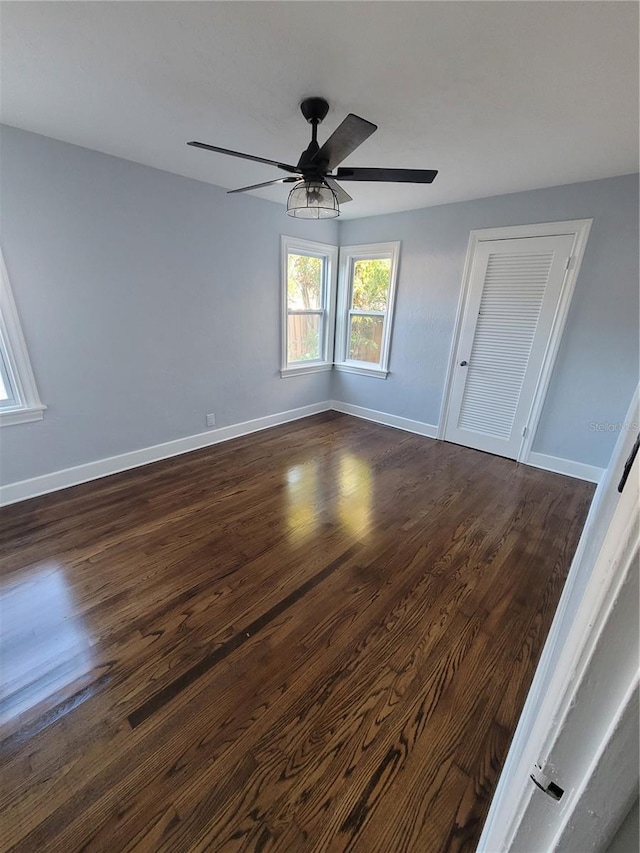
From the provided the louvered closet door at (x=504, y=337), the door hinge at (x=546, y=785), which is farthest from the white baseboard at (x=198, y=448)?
the door hinge at (x=546, y=785)

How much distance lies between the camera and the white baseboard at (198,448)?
2592mm

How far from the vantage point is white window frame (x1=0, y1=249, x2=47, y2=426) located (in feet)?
7.32

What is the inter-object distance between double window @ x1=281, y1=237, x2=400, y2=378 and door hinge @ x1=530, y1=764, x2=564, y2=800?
12.8 feet

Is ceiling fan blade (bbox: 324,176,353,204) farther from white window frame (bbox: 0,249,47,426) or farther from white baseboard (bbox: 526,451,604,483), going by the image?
white baseboard (bbox: 526,451,604,483)

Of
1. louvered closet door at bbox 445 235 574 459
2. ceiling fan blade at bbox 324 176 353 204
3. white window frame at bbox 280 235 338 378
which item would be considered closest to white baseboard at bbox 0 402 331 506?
white window frame at bbox 280 235 338 378

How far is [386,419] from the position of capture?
14.3 feet

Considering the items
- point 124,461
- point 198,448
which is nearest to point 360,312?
point 198,448

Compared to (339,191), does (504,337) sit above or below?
below

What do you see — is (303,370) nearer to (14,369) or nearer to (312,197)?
(312,197)

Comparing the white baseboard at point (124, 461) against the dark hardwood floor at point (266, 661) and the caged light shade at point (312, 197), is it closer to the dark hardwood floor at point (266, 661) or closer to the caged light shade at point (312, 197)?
the dark hardwood floor at point (266, 661)

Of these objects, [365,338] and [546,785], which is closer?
[546,785]

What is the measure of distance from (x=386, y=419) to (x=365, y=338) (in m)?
1.08

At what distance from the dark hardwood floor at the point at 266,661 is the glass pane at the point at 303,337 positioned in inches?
83.0

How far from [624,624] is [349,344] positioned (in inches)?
176
